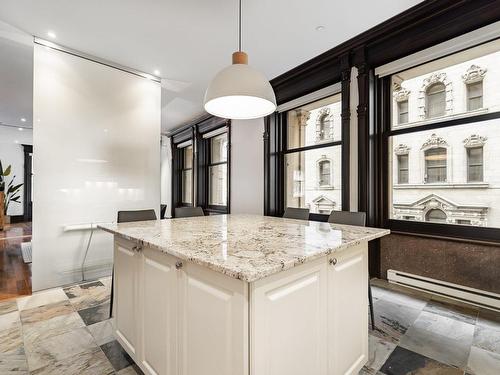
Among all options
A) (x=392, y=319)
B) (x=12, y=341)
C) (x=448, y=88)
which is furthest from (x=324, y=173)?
(x=12, y=341)

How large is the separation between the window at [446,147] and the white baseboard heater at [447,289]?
19.3 inches

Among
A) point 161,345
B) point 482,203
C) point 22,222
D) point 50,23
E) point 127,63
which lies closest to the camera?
point 161,345

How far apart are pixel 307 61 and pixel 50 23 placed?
288cm

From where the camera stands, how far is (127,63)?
3.37 meters

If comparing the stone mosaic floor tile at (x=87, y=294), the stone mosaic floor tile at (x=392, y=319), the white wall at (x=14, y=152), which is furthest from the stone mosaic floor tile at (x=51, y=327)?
the white wall at (x=14, y=152)

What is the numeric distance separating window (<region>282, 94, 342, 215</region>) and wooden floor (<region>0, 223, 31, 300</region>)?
142 inches

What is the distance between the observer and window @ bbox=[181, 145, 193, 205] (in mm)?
6719

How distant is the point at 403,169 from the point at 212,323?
278 centimetres

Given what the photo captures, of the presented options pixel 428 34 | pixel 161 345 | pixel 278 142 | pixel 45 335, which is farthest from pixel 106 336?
pixel 428 34

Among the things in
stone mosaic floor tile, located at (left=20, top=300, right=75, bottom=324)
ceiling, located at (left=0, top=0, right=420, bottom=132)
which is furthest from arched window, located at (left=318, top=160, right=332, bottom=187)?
stone mosaic floor tile, located at (left=20, top=300, right=75, bottom=324)

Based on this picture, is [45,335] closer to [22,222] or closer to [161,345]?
[161,345]

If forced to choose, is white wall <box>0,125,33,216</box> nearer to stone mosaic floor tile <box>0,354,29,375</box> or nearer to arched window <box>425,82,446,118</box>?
stone mosaic floor tile <box>0,354,29,375</box>

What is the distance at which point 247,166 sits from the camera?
4.57 metres

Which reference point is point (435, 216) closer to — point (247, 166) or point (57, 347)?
point (247, 166)
